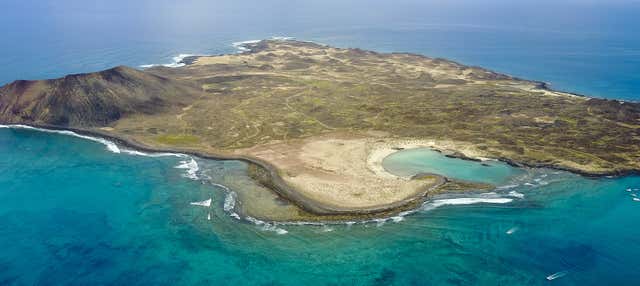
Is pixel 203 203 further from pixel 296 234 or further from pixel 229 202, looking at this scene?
pixel 296 234

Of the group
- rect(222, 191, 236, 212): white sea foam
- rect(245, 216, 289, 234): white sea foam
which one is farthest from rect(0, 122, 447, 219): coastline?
rect(222, 191, 236, 212): white sea foam

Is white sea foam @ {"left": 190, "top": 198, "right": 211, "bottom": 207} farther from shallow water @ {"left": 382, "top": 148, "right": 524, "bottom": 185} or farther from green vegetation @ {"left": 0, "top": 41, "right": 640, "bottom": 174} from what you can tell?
shallow water @ {"left": 382, "top": 148, "right": 524, "bottom": 185}

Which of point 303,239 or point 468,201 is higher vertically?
point 468,201

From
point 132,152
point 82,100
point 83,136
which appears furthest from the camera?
A: point 82,100

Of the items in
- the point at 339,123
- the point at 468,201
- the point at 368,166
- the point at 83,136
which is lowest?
the point at 468,201

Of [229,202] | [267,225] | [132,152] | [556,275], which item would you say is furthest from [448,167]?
[132,152]

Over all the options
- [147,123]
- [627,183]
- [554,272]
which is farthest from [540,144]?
[147,123]
